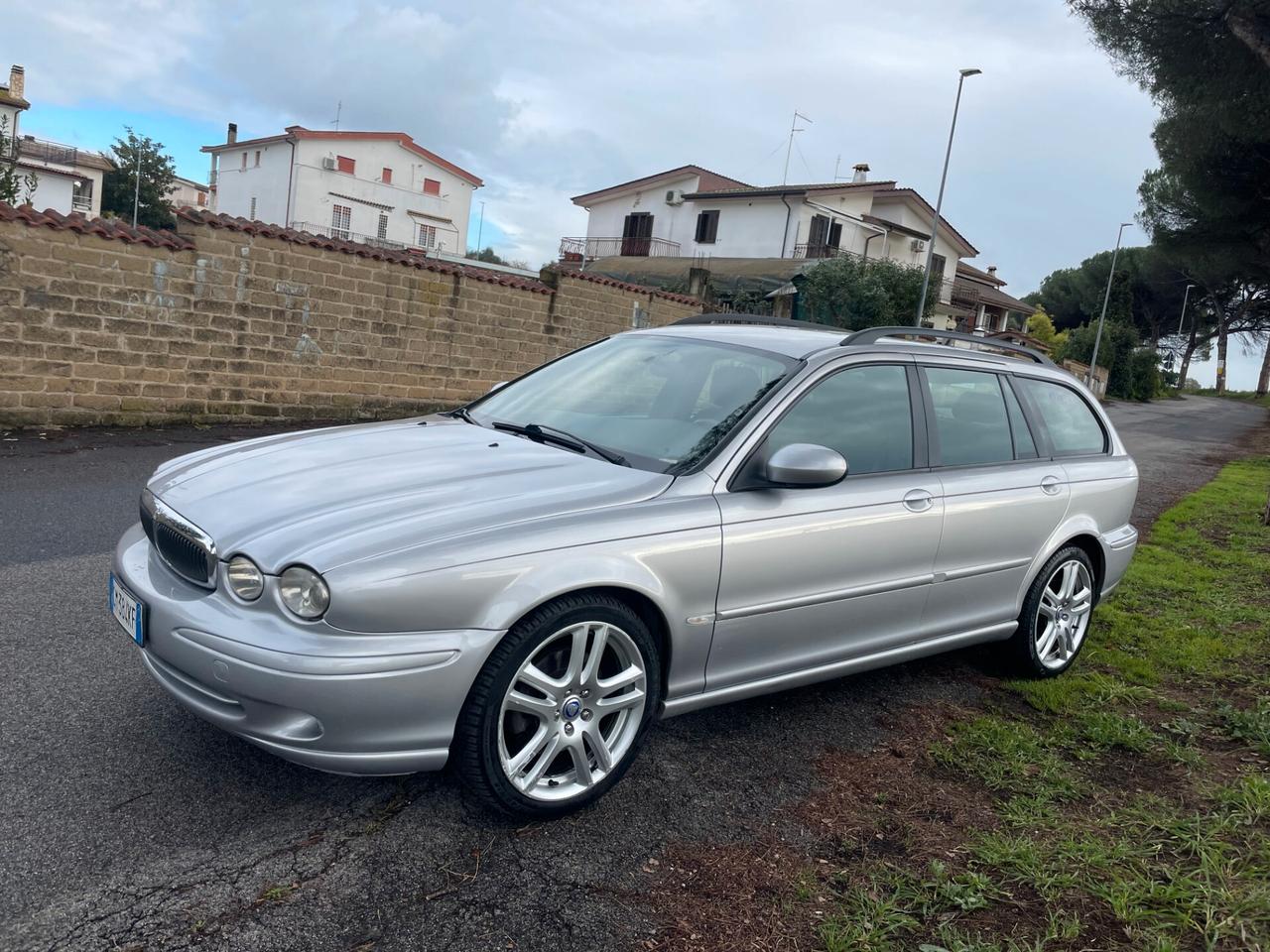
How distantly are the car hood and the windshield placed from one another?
22 cm

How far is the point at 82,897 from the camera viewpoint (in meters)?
2.36

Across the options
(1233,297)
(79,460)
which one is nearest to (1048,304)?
(1233,297)

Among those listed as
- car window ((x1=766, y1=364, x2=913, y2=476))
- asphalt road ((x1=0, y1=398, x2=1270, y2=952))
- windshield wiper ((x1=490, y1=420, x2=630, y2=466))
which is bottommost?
asphalt road ((x1=0, y1=398, x2=1270, y2=952))

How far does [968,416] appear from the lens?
4.34 m

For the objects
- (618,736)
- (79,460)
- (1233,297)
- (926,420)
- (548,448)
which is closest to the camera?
(618,736)

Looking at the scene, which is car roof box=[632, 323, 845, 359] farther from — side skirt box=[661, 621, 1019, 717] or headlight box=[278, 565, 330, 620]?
headlight box=[278, 565, 330, 620]

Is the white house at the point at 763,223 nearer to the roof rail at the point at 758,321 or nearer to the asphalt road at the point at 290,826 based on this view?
the roof rail at the point at 758,321

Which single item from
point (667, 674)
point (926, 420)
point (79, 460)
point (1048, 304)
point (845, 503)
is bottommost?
point (79, 460)

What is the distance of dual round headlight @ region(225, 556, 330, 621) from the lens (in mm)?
2566

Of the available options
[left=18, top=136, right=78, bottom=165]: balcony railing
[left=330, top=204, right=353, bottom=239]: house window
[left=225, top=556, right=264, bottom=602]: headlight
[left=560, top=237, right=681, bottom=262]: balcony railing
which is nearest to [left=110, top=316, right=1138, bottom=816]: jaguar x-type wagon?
[left=225, top=556, right=264, bottom=602]: headlight

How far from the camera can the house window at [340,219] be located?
5025 centimetres

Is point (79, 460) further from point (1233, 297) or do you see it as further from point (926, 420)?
point (1233, 297)

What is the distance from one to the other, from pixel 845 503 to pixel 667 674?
96 cm

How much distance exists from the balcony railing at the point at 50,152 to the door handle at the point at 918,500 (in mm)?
63592
